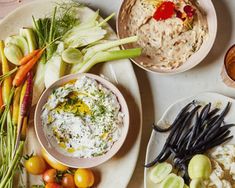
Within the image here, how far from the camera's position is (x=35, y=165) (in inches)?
73.0

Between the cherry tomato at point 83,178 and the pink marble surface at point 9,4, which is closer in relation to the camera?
the cherry tomato at point 83,178

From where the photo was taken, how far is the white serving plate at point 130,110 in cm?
191

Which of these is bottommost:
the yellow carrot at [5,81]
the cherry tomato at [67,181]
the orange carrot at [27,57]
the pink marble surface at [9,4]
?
the cherry tomato at [67,181]

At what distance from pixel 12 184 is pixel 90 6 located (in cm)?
71

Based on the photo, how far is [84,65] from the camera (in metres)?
1.90

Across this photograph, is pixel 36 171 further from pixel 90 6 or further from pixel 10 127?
pixel 90 6

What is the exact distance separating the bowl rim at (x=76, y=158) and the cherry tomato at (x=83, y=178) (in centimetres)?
3

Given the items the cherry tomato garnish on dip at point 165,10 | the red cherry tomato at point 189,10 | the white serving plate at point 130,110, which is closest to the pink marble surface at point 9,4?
the white serving plate at point 130,110

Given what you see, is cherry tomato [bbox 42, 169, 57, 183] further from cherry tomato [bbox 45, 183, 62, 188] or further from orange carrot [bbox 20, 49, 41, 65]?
orange carrot [bbox 20, 49, 41, 65]

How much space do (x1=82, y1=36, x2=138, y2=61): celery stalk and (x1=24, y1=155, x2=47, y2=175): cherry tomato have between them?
40 cm

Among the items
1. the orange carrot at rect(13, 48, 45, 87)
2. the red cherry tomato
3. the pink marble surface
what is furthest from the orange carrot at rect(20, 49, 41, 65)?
the red cherry tomato

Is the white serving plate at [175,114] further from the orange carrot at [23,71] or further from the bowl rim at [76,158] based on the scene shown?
the orange carrot at [23,71]

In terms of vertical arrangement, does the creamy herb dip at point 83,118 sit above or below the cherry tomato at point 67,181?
above

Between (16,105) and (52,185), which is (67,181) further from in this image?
(16,105)
